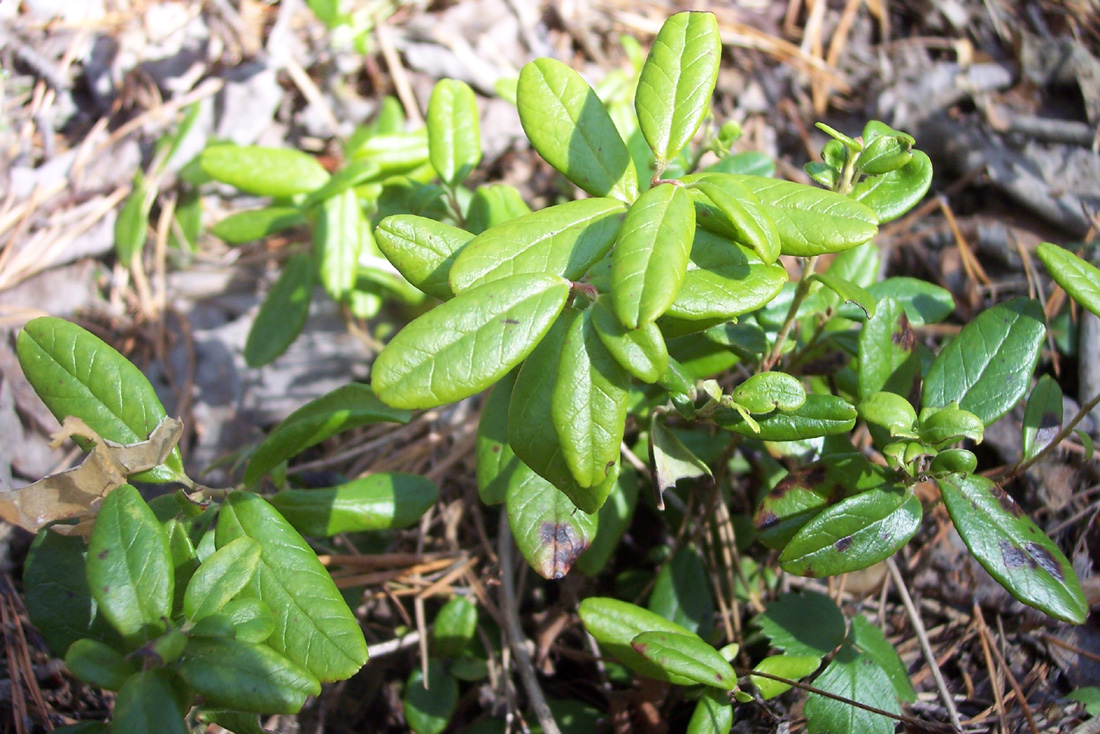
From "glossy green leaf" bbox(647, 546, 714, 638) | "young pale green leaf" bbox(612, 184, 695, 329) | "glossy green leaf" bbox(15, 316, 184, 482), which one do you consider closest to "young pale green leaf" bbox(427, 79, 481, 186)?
"young pale green leaf" bbox(612, 184, 695, 329)

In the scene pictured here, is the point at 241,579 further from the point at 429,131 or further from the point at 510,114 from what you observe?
the point at 510,114

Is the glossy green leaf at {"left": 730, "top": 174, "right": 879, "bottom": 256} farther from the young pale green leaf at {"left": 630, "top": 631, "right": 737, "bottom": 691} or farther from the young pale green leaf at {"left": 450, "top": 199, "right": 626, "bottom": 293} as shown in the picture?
the young pale green leaf at {"left": 630, "top": 631, "right": 737, "bottom": 691}

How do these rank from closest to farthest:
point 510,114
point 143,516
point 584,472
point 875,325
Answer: point 584,472 → point 143,516 → point 875,325 → point 510,114

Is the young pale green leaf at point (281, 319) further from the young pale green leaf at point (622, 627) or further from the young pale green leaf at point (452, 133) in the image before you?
the young pale green leaf at point (622, 627)

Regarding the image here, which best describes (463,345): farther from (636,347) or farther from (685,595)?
(685,595)

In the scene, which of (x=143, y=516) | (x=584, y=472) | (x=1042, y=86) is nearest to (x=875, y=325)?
(x=584, y=472)

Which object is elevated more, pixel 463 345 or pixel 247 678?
pixel 463 345

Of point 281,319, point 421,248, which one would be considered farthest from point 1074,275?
point 281,319
